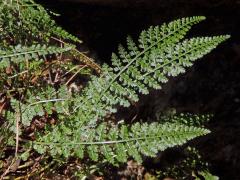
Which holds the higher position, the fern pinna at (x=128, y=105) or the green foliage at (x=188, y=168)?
the fern pinna at (x=128, y=105)

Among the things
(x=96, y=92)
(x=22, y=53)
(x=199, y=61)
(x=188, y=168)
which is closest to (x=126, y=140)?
(x=96, y=92)

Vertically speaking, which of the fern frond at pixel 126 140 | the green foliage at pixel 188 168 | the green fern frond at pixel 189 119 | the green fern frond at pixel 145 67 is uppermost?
the green fern frond at pixel 145 67

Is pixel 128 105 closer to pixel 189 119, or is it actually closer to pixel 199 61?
pixel 189 119

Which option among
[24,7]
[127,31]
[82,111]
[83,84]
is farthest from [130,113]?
[24,7]

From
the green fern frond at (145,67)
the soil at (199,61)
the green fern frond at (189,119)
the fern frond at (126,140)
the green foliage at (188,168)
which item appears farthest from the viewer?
the soil at (199,61)

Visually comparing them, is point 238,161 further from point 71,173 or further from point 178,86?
point 71,173

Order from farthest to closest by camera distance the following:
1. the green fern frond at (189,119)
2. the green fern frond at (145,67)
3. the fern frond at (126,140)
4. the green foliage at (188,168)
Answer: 1. the green foliage at (188,168)
2. the green fern frond at (189,119)
3. the green fern frond at (145,67)
4. the fern frond at (126,140)

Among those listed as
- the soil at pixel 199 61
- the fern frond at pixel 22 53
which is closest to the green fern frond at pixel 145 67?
the fern frond at pixel 22 53

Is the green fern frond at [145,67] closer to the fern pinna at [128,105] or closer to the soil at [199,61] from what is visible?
the fern pinna at [128,105]

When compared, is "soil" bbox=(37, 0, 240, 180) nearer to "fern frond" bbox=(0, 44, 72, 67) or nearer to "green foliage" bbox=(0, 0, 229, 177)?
"green foliage" bbox=(0, 0, 229, 177)
